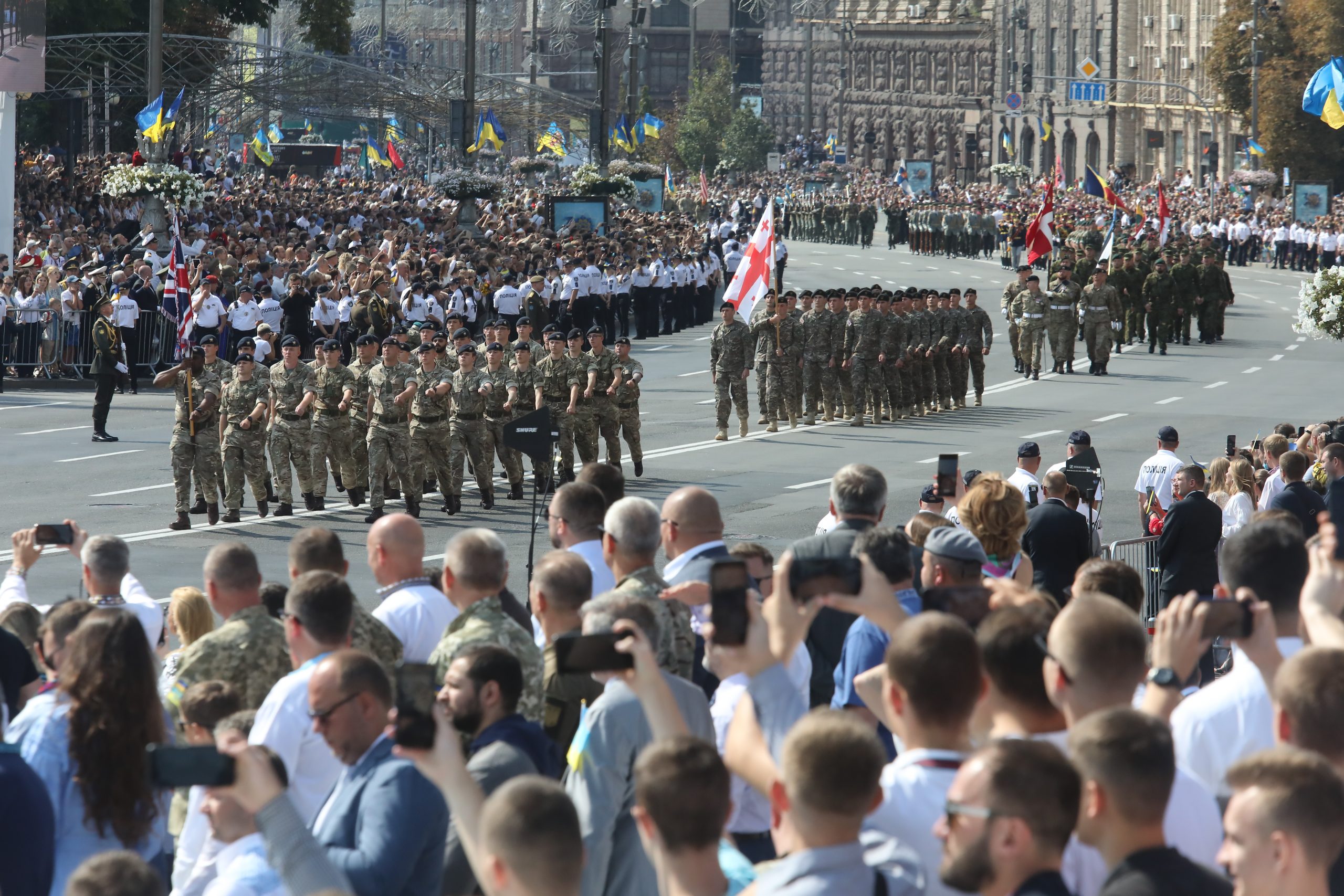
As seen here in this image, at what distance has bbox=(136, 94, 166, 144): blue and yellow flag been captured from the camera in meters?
34.8

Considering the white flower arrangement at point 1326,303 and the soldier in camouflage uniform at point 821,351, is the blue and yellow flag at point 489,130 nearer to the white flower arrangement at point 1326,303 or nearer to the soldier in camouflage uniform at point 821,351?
the soldier in camouflage uniform at point 821,351

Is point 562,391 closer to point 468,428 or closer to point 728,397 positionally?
point 468,428

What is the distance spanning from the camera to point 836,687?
707cm

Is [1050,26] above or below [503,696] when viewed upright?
above

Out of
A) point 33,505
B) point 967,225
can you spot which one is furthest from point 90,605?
point 967,225

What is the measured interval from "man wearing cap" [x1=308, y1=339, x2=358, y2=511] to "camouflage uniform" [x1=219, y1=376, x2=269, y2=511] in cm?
57

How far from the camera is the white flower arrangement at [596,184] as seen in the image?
47312 millimetres

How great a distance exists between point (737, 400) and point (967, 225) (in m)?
→ 41.1

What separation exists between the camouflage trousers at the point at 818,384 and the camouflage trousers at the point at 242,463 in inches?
385

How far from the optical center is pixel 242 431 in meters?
18.2

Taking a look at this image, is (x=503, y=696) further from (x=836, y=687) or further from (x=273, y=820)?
(x=836, y=687)

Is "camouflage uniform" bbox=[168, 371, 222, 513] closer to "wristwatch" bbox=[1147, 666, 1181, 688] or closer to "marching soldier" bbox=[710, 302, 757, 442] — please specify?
"marching soldier" bbox=[710, 302, 757, 442]

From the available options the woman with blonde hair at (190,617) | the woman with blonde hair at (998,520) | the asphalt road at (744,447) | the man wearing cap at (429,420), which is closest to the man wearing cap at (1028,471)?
the asphalt road at (744,447)

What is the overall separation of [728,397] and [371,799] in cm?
1961
